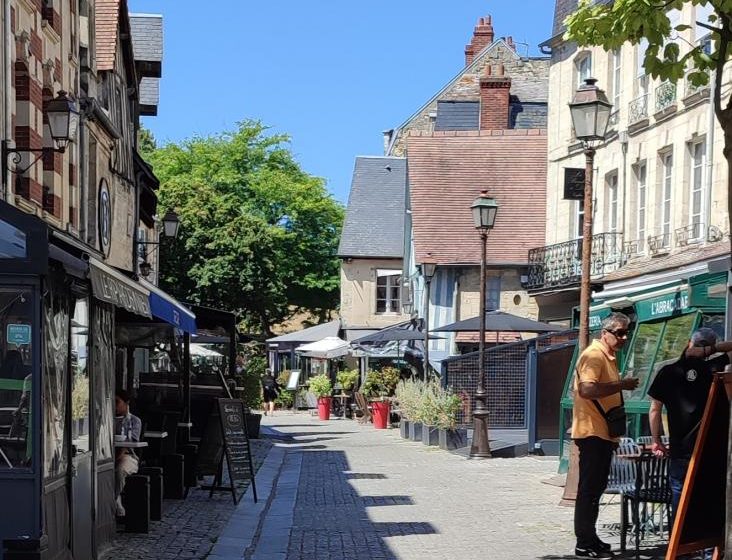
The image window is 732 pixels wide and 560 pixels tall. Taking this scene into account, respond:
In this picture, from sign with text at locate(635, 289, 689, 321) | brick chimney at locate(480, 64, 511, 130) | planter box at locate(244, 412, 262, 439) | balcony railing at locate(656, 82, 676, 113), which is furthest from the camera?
brick chimney at locate(480, 64, 511, 130)

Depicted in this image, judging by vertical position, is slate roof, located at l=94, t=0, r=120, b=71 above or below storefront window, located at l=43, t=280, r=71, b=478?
above

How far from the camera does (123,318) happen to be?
1661cm

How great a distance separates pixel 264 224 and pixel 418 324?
41.3 feet

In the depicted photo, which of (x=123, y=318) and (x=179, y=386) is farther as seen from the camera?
(x=179, y=386)

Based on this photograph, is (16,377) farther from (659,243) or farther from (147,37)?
(147,37)

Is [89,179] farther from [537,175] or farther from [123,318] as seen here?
[537,175]

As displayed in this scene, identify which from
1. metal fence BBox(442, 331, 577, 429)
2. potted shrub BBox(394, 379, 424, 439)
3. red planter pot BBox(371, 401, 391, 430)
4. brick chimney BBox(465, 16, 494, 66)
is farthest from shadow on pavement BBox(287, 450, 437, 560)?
brick chimney BBox(465, 16, 494, 66)

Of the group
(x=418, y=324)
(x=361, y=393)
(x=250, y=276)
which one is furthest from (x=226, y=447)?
(x=250, y=276)

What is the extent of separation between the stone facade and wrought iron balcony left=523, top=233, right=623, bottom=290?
16.9 m

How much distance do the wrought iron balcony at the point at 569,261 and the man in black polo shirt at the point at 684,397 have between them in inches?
707

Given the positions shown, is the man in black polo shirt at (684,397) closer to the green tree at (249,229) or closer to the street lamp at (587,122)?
the street lamp at (587,122)

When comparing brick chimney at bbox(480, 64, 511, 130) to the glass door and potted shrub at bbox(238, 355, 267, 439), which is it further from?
the glass door

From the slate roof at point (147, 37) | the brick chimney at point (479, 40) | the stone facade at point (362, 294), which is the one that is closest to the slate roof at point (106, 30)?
the slate roof at point (147, 37)

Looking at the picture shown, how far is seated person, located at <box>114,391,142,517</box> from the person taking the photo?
1227 centimetres
